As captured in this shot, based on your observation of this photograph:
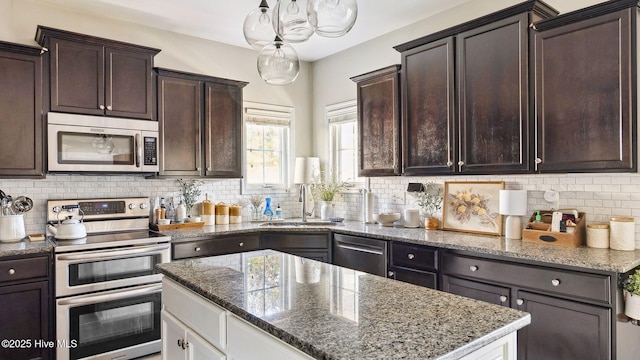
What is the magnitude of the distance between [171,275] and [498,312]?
1.44 metres

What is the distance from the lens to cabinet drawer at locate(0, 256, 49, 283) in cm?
262

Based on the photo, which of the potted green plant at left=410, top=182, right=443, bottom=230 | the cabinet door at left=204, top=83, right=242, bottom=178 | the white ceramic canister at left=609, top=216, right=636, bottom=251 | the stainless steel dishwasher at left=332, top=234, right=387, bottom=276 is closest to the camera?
the white ceramic canister at left=609, top=216, right=636, bottom=251

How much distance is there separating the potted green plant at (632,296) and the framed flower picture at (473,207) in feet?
3.50

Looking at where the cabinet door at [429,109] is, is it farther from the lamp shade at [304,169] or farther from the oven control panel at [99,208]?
the oven control panel at [99,208]

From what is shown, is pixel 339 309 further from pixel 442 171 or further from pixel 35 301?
pixel 35 301

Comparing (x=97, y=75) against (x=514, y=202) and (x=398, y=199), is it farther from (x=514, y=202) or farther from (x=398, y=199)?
A: (x=514, y=202)

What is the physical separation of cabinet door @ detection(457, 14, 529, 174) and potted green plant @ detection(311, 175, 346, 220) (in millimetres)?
1718

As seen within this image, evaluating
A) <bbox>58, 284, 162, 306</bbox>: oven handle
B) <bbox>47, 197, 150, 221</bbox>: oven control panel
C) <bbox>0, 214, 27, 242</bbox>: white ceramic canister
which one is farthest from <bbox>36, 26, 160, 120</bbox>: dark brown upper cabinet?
<bbox>58, 284, 162, 306</bbox>: oven handle

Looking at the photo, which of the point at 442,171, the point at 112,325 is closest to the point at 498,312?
the point at 442,171

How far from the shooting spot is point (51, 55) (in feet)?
10.1

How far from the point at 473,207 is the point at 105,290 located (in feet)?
9.67

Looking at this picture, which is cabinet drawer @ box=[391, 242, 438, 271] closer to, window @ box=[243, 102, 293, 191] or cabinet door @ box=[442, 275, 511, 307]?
cabinet door @ box=[442, 275, 511, 307]

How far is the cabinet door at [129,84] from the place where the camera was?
3.32 meters

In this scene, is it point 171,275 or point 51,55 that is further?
point 51,55
